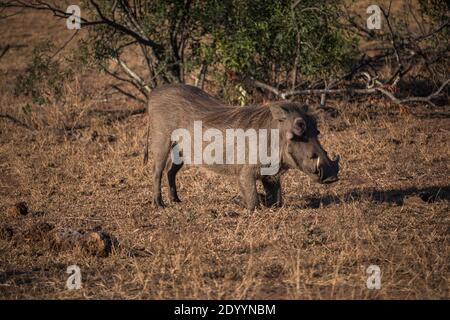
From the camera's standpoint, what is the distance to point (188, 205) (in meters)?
5.75

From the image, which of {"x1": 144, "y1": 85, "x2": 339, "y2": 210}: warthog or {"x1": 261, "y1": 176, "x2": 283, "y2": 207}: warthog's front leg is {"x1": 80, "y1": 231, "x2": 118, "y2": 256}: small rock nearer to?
{"x1": 144, "y1": 85, "x2": 339, "y2": 210}: warthog

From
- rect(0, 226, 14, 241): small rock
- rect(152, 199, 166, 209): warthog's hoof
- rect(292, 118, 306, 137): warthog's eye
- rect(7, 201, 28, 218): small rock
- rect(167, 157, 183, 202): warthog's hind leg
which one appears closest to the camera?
rect(0, 226, 14, 241): small rock

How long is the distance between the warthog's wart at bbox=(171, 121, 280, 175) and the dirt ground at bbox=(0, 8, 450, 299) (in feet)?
1.24

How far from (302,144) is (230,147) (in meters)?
0.63

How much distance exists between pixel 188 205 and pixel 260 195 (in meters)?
0.60

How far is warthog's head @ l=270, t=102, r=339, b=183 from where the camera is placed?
5.20 meters

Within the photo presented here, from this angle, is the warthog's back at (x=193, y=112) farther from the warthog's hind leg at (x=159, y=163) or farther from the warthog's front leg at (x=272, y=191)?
the warthog's front leg at (x=272, y=191)

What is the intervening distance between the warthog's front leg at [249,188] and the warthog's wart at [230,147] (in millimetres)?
82

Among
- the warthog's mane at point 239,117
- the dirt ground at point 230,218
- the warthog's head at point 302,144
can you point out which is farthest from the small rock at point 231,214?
the warthog's mane at point 239,117

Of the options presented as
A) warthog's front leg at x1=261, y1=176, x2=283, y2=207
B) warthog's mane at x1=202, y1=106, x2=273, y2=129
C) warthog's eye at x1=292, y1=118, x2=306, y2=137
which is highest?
warthog's mane at x1=202, y1=106, x2=273, y2=129

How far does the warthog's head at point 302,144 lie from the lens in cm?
520

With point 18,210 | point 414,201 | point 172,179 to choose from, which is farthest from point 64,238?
point 414,201

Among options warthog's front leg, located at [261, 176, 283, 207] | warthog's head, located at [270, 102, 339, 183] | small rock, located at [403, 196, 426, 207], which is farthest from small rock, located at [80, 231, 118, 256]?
small rock, located at [403, 196, 426, 207]

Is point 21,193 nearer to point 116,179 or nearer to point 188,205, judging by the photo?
point 116,179
